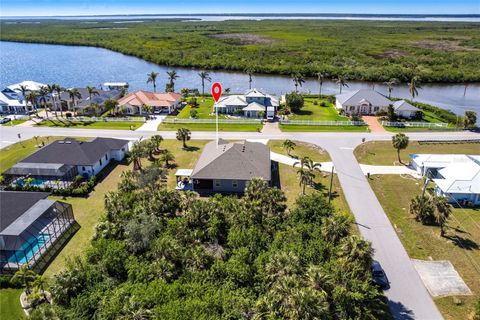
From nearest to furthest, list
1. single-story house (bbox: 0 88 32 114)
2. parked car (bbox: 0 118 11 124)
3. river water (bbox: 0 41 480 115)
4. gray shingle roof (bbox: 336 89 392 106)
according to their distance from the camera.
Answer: parked car (bbox: 0 118 11 124)
gray shingle roof (bbox: 336 89 392 106)
single-story house (bbox: 0 88 32 114)
river water (bbox: 0 41 480 115)

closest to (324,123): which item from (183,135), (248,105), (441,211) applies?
(248,105)

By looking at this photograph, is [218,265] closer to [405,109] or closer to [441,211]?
[441,211]

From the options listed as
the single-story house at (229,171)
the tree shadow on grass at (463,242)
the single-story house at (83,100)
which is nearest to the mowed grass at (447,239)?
the tree shadow on grass at (463,242)

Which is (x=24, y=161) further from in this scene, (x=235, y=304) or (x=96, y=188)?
(x=235, y=304)

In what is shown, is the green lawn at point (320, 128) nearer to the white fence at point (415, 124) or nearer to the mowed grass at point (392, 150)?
the white fence at point (415, 124)

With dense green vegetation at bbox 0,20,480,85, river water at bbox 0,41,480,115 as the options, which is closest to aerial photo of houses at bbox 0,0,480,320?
river water at bbox 0,41,480,115

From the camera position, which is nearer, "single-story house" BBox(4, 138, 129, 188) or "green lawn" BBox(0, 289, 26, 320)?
"green lawn" BBox(0, 289, 26, 320)

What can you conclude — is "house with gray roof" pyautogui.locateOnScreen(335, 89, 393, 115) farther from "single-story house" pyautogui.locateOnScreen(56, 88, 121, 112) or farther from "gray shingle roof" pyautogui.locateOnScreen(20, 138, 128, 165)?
"single-story house" pyautogui.locateOnScreen(56, 88, 121, 112)

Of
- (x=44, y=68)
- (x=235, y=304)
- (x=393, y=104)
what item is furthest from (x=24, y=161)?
(x=44, y=68)
